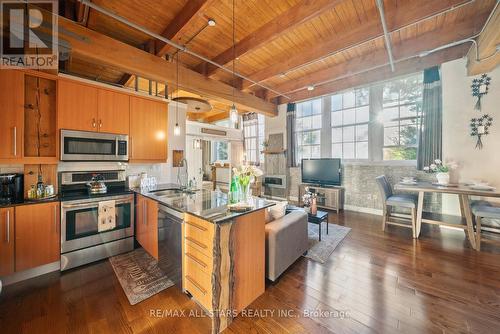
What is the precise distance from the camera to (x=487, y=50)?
271 cm

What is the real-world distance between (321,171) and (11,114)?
571cm

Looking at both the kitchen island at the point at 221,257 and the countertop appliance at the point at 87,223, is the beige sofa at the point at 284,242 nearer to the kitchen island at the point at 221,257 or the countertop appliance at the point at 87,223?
the kitchen island at the point at 221,257

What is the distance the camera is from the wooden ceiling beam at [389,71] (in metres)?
3.63

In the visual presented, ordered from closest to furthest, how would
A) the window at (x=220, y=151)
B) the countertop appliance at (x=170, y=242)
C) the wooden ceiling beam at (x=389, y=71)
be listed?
the countertop appliance at (x=170, y=242)
the wooden ceiling beam at (x=389, y=71)
the window at (x=220, y=151)

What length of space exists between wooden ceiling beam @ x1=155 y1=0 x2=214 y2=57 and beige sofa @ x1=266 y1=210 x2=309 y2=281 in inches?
108

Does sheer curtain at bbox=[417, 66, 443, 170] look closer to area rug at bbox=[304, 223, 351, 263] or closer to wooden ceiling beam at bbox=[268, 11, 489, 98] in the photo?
wooden ceiling beam at bbox=[268, 11, 489, 98]

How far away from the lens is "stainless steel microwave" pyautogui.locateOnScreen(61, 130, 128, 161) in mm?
2385

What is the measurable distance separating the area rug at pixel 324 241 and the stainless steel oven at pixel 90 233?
104 inches

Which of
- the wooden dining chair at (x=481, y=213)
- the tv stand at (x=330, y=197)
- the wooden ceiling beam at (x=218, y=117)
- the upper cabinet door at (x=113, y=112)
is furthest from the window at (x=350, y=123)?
the upper cabinet door at (x=113, y=112)

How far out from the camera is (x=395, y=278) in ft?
7.06

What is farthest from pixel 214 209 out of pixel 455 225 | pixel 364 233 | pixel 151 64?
pixel 455 225

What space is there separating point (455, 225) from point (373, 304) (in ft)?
8.22

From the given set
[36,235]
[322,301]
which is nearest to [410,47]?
[322,301]


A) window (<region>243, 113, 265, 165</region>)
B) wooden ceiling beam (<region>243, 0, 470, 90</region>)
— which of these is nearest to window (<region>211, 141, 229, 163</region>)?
window (<region>243, 113, 265, 165</region>)
